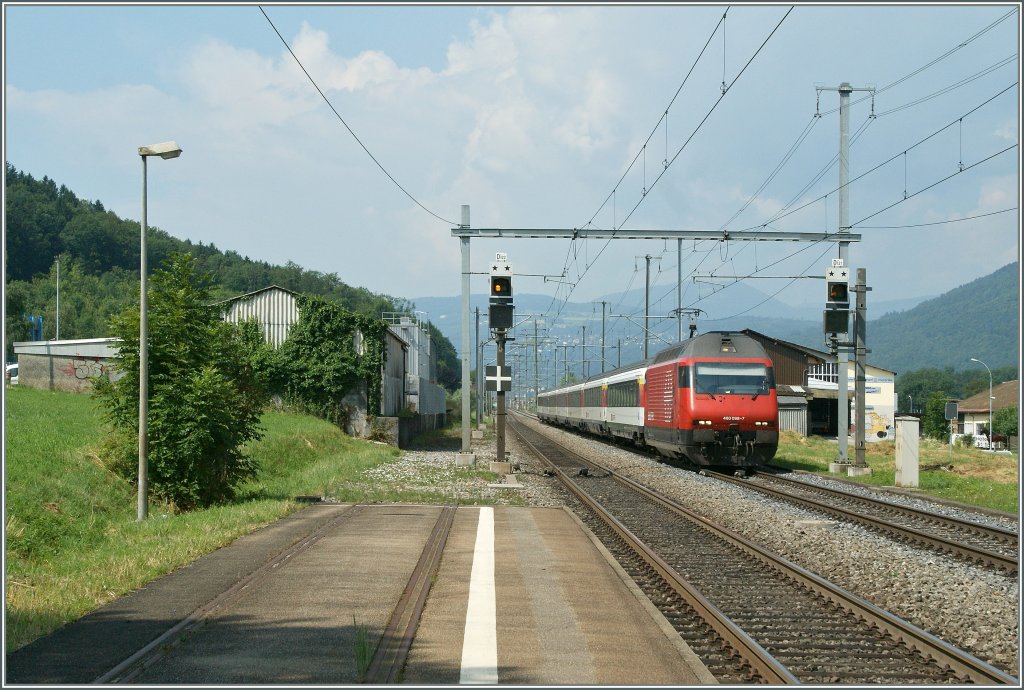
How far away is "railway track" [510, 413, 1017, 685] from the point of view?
7.49 metres

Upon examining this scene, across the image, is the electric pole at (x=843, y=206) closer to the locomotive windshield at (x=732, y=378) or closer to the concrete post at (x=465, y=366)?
the locomotive windshield at (x=732, y=378)

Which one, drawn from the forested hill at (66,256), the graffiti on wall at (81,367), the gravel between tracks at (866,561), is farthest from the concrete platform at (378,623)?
the forested hill at (66,256)

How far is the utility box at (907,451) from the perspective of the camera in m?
23.0

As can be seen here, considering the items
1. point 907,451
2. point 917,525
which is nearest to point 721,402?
point 907,451

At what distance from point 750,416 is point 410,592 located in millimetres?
17916

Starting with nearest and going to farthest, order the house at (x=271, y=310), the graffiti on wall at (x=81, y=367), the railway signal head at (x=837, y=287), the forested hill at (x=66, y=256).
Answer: the railway signal head at (x=837, y=287) < the graffiti on wall at (x=81, y=367) < the house at (x=271, y=310) < the forested hill at (x=66, y=256)

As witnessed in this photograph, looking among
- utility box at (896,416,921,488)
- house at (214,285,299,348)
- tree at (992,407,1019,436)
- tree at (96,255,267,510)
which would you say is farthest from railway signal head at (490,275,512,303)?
tree at (992,407,1019,436)

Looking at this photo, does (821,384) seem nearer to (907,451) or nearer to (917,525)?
(907,451)

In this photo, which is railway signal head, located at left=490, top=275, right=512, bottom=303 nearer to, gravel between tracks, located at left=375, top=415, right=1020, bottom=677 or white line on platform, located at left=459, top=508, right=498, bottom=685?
gravel between tracks, located at left=375, top=415, right=1020, bottom=677

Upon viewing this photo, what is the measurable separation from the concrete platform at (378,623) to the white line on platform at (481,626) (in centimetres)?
2

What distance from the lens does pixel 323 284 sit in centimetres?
16500

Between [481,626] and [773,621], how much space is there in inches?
111

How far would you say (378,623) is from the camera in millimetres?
8352

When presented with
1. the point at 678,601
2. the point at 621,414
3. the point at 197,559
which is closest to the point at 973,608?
the point at 678,601
